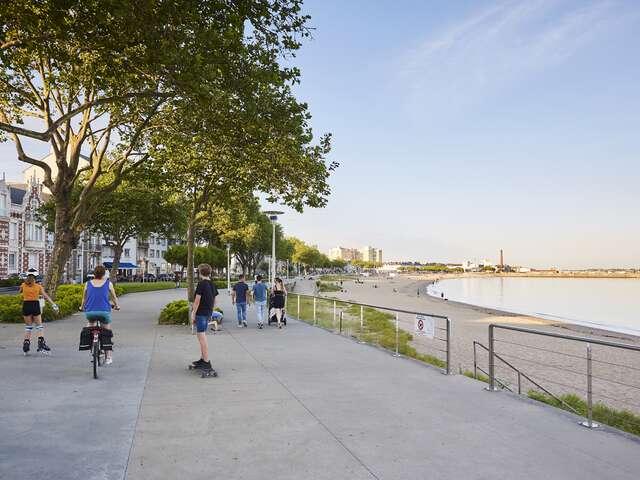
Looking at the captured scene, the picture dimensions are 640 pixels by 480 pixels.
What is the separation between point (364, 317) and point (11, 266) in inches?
2066

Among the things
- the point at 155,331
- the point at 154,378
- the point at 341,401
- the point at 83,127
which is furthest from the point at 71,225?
the point at 341,401

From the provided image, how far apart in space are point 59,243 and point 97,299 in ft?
39.9

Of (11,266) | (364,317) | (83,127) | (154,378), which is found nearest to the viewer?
(154,378)

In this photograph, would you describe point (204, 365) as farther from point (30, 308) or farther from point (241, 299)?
point (241, 299)

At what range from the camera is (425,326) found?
970 cm

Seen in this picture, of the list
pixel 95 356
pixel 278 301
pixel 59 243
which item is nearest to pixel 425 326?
pixel 95 356

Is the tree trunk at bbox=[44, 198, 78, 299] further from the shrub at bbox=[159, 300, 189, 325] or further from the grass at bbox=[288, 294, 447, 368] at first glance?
the grass at bbox=[288, 294, 447, 368]

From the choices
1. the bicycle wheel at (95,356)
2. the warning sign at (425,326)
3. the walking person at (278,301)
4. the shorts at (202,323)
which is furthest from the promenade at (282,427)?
the walking person at (278,301)

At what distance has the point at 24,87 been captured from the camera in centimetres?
1908

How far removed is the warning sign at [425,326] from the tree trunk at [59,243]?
15.2 m

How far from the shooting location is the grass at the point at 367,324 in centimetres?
1382

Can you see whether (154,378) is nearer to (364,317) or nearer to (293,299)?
(364,317)

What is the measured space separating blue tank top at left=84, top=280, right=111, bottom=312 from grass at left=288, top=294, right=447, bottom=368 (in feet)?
23.1

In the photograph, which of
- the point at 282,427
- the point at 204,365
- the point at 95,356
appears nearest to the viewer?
the point at 282,427
